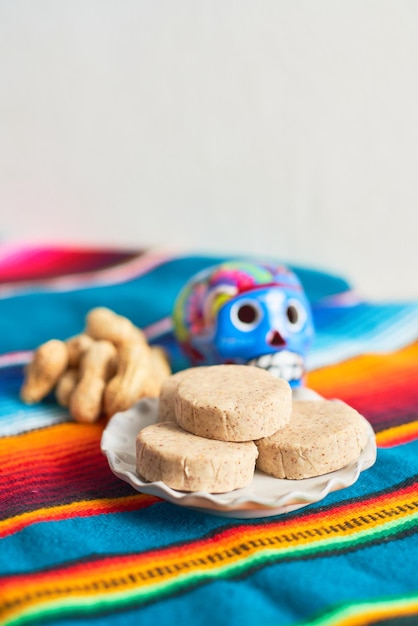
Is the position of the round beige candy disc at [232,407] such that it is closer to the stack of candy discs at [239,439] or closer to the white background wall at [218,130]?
the stack of candy discs at [239,439]

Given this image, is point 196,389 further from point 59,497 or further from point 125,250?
point 125,250

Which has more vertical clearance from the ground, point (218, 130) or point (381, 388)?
point (218, 130)

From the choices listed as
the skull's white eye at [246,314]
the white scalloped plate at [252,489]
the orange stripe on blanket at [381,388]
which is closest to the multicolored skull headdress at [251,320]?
the skull's white eye at [246,314]

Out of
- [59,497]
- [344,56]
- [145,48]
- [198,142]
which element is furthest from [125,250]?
[59,497]

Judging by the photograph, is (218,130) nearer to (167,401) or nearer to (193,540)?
(167,401)

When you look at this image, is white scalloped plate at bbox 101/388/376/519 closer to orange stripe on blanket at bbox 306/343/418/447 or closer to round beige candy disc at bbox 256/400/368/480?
round beige candy disc at bbox 256/400/368/480

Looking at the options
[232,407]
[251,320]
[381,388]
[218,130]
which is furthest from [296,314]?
[218,130]
